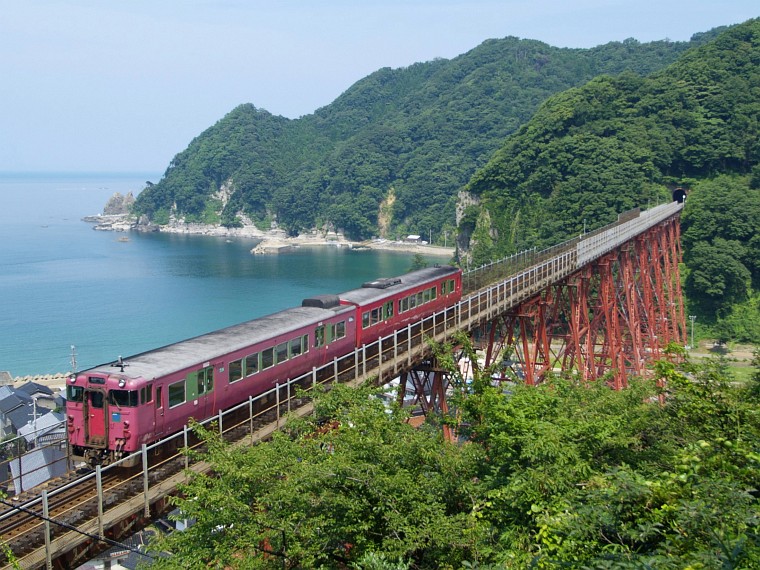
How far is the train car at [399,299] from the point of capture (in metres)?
20.1

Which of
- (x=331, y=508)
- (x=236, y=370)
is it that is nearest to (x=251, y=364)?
(x=236, y=370)

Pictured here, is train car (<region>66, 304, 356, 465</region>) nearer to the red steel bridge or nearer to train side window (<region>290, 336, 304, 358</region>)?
train side window (<region>290, 336, 304, 358</region>)

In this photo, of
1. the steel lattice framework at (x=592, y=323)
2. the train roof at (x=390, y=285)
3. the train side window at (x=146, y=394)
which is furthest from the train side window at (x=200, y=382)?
the steel lattice framework at (x=592, y=323)

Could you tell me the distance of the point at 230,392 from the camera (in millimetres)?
14836

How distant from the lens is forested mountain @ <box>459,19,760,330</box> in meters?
59.1

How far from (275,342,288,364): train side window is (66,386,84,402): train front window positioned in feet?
14.9

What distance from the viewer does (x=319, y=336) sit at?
18.0m

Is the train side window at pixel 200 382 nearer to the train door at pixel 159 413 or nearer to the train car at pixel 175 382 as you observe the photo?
the train car at pixel 175 382

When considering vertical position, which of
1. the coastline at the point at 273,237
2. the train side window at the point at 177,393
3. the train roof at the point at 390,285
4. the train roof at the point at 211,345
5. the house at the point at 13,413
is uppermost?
the train roof at the point at 390,285

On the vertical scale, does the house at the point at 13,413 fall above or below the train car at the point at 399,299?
below

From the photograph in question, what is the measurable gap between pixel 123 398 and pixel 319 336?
6.30 metres

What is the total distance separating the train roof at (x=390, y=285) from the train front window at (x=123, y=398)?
826 centimetres

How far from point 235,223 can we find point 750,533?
535 feet

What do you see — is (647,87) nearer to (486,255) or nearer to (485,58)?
(486,255)
